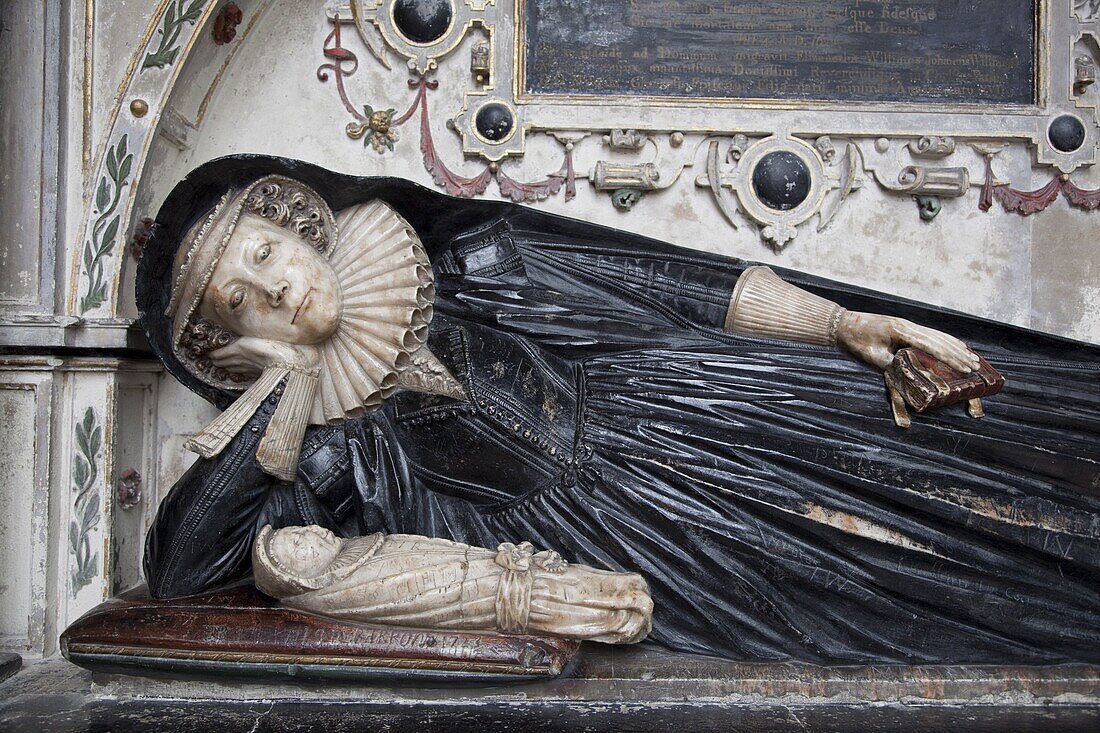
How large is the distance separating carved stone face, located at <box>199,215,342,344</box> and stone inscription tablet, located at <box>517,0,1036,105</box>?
1.16 m

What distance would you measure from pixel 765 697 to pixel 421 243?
5.27ft

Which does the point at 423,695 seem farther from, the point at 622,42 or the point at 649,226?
the point at 622,42

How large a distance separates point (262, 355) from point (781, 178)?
1.89 m

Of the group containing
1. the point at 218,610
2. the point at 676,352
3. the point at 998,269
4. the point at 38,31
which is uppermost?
the point at 38,31

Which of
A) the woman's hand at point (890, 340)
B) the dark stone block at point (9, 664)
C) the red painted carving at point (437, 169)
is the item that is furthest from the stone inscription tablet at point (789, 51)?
the dark stone block at point (9, 664)

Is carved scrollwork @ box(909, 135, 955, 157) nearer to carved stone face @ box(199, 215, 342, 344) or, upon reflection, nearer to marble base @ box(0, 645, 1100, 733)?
marble base @ box(0, 645, 1100, 733)

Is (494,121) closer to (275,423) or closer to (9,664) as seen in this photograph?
(275,423)

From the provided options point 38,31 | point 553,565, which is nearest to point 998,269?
point 553,565

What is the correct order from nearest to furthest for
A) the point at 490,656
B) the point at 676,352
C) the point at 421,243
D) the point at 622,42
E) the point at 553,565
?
the point at 490,656
the point at 553,565
the point at 676,352
the point at 421,243
the point at 622,42

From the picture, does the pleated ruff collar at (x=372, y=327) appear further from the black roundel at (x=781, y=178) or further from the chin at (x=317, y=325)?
the black roundel at (x=781, y=178)

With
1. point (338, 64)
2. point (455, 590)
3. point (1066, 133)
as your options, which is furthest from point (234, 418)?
point (1066, 133)

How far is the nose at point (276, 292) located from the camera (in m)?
2.49

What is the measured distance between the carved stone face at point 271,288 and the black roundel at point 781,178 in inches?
62.1

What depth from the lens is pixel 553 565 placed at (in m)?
2.30
